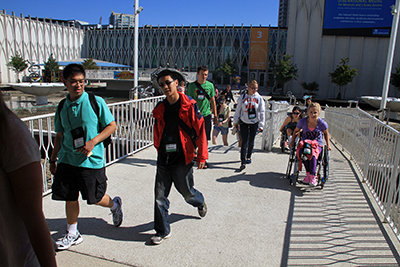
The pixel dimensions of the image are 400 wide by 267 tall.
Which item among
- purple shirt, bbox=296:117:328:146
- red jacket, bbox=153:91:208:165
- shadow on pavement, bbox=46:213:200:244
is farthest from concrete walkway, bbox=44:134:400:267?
red jacket, bbox=153:91:208:165

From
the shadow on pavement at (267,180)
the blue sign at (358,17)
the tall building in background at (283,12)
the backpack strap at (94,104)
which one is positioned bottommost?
the shadow on pavement at (267,180)

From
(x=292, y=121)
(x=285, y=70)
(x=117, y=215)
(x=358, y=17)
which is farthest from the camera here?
(x=285, y=70)

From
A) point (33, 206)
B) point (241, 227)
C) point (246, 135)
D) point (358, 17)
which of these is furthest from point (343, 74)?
point (33, 206)

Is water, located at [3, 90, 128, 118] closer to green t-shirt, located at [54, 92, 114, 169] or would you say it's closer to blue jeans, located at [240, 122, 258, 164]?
blue jeans, located at [240, 122, 258, 164]

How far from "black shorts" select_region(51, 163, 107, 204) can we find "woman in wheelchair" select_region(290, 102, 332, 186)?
10.8 ft

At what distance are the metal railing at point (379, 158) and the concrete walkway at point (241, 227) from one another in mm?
200

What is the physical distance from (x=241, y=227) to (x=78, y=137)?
2121mm

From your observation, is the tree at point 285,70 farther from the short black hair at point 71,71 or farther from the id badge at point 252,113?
the short black hair at point 71,71

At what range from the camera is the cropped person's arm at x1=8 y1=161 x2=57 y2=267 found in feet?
3.98

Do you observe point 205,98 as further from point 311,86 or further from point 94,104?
point 311,86

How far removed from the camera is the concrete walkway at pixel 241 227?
3.08 metres

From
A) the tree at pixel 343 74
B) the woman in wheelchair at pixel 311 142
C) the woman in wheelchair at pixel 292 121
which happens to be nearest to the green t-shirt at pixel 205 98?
the woman in wheelchair at pixel 311 142

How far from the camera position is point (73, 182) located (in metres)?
3.11

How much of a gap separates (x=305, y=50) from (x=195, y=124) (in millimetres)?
48392
